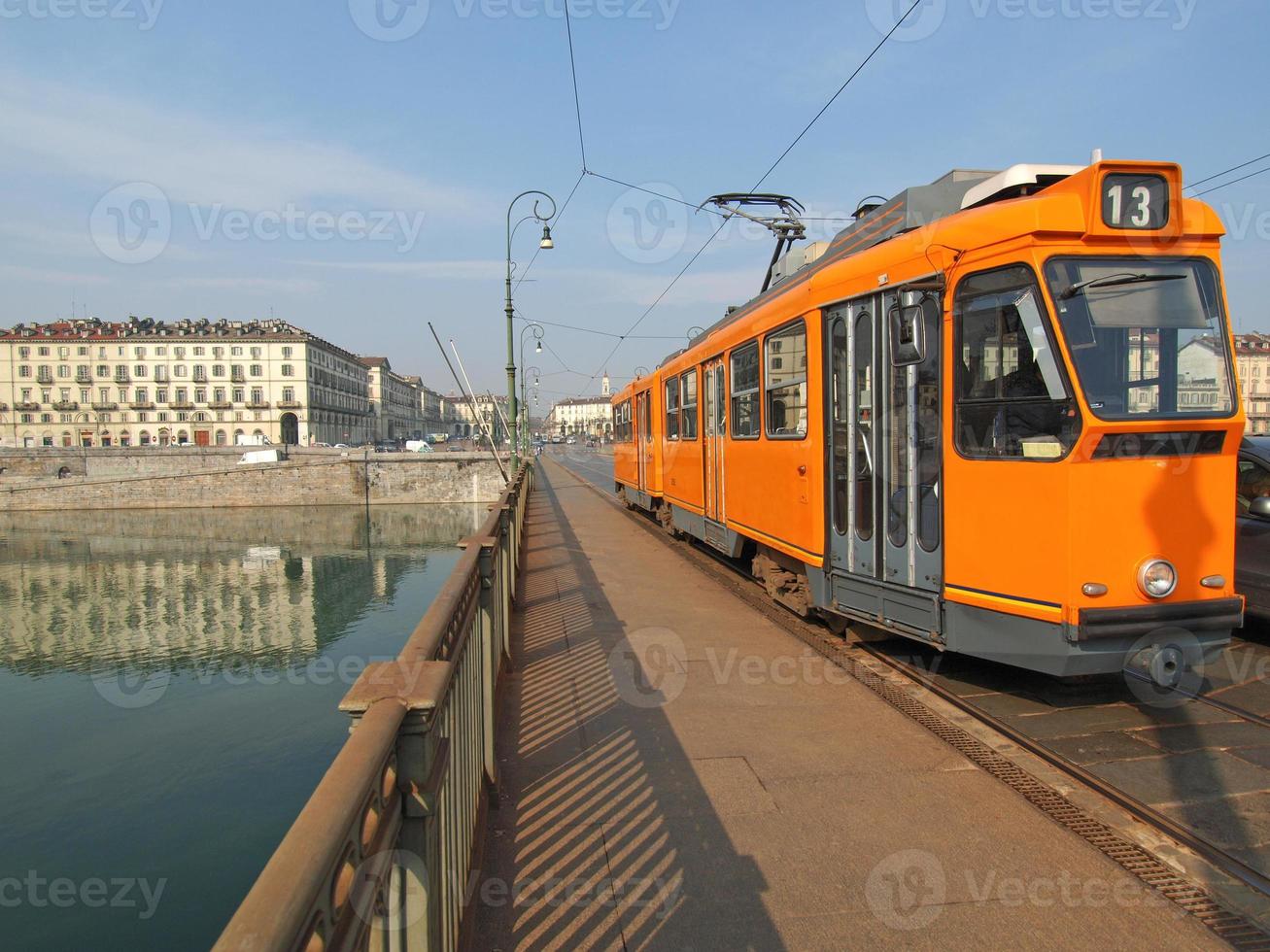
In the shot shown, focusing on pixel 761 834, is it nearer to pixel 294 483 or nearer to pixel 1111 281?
pixel 1111 281

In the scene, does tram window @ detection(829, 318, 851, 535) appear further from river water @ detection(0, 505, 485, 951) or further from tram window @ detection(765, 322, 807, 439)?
river water @ detection(0, 505, 485, 951)

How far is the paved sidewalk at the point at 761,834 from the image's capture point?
10.2 ft

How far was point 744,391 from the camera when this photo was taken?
30.2 ft

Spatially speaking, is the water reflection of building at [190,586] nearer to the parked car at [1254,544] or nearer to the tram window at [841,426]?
the tram window at [841,426]

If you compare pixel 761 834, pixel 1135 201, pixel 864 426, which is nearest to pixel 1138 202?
pixel 1135 201

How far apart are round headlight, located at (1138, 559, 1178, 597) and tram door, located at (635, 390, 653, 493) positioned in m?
11.9

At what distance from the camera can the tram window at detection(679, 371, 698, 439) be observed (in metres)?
12.1

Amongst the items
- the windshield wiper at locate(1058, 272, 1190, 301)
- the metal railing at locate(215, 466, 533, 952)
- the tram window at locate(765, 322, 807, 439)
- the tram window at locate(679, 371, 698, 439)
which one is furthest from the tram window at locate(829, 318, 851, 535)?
the tram window at locate(679, 371, 698, 439)

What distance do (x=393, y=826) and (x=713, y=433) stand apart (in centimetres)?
913

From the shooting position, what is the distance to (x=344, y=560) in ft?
149

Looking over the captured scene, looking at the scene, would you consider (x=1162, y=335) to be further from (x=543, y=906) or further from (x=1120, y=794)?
(x=543, y=906)

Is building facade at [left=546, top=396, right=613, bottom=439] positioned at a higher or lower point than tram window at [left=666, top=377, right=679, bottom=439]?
higher

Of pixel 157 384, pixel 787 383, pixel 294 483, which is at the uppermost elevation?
pixel 157 384

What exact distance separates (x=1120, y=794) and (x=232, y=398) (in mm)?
109357
